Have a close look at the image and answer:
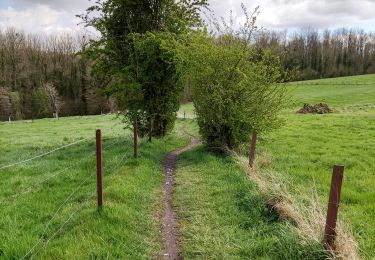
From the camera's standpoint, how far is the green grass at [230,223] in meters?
5.86

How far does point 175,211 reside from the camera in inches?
320

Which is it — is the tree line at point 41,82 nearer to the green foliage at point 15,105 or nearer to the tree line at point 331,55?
the green foliage at point 15,105

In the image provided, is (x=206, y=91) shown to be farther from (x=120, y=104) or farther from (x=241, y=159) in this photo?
(x=120, y=104)

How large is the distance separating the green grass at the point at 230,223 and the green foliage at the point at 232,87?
137 inches

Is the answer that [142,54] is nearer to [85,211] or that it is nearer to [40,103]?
[85,211]

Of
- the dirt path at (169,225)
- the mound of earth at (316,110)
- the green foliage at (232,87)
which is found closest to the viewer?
the dirt path at (169,225)

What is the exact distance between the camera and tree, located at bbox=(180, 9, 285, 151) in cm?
1380

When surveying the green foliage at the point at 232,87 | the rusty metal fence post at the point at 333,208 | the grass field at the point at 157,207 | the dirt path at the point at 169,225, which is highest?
the green foliage at the point at 232,87

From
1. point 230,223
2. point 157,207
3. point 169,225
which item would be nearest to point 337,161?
point 230,223

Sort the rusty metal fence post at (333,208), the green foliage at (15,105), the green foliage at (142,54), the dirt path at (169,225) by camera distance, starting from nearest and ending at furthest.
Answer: the rusty metal fence post at (333,208) → the dirt path at (169,225) → the green foliage at (142,54) → the green foliage at (15,105)

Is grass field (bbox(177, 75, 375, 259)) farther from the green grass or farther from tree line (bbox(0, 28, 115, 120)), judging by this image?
tree line (bbox(0, 28, 115, 120))

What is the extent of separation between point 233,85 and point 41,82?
66767 mm

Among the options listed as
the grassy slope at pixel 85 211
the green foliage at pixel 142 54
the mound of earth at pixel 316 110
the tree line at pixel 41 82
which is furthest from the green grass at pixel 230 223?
the tree line at pixel 41 82

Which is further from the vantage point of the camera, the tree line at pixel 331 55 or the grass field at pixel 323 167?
the tree line at pixel 331 55
